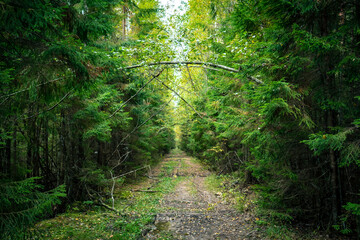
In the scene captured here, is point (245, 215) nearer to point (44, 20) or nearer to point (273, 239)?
point (273, 239)

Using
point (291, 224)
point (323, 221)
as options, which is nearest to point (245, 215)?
point (291, 224)

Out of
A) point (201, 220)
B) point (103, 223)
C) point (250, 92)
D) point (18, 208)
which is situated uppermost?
point (250, 92)

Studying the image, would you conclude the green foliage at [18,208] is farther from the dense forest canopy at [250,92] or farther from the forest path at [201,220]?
the forest path at [201,220]

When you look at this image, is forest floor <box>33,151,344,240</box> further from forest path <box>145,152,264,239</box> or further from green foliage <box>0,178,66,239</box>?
green foliage <box>0,178,66,239</box>

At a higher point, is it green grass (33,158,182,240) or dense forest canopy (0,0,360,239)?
dense forest canopy (0,0,360,239)

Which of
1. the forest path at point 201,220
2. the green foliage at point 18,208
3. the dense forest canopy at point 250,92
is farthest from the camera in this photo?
the forest path at point 201,220

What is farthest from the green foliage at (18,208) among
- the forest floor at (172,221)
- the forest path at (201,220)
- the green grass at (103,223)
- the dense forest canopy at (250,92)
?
the forest path at (201,220)

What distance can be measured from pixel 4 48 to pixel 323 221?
7.84 metres

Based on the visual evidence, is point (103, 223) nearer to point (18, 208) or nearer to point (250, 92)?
point (18, 208)

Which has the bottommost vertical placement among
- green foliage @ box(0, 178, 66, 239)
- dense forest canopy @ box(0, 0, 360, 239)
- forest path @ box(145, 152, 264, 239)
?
forest path @ box(145, 152, 264, 239)

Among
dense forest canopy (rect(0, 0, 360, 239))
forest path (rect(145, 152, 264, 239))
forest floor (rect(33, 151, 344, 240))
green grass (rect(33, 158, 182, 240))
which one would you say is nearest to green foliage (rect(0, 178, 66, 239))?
dense forest canopy (rect(0, 0, 360, 239))

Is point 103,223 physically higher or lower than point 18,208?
lower

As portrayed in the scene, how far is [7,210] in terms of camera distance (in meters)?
2.94

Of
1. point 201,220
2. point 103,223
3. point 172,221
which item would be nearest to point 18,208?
point 103,223
